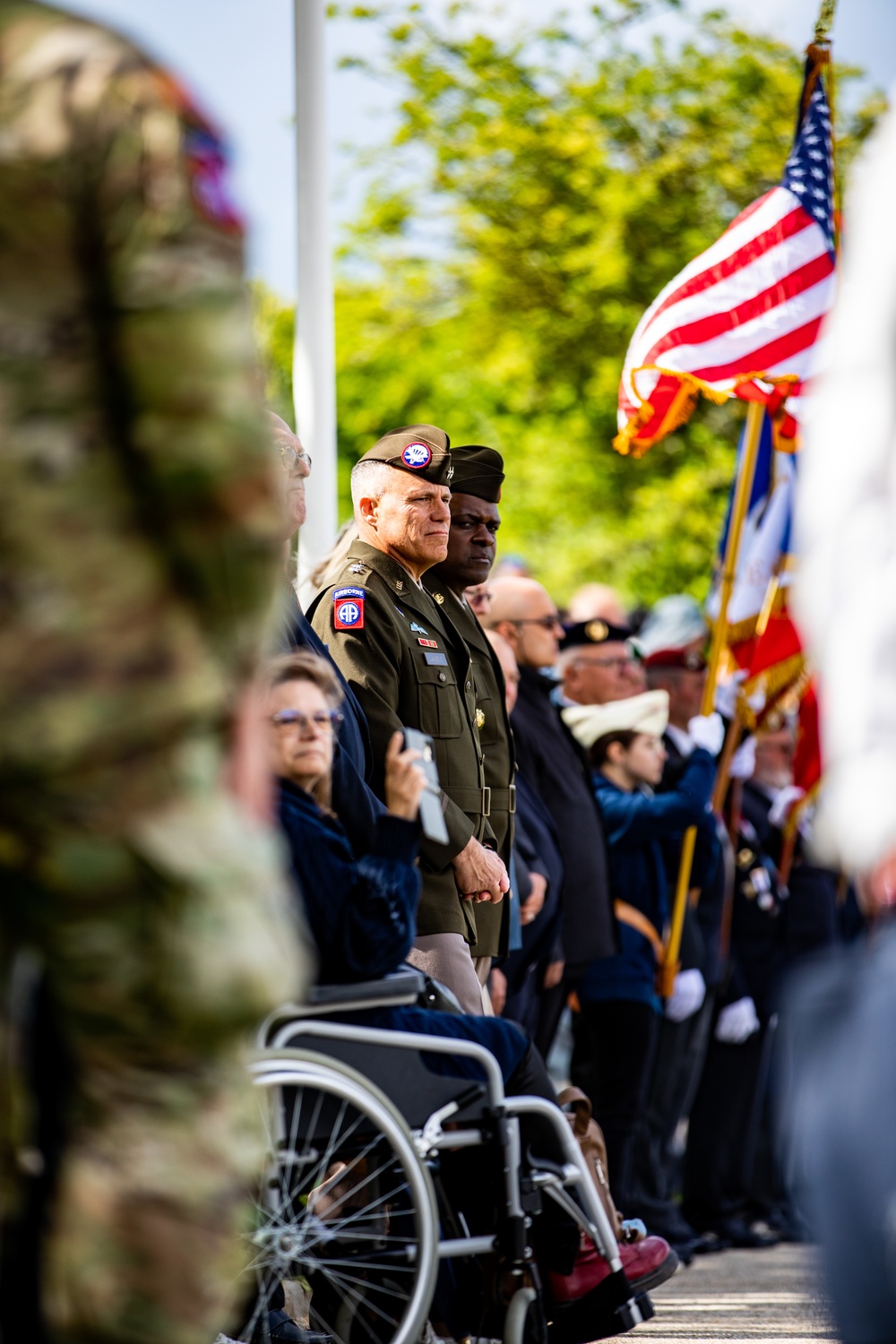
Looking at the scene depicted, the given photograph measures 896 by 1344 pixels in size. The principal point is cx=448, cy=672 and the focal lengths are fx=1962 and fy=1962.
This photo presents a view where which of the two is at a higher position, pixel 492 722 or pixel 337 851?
pixel 337 851

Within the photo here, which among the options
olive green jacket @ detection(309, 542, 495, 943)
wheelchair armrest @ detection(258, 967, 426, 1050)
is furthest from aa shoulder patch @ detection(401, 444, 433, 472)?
wheelchair armrest @ detection(258, 967, 426, 1050)

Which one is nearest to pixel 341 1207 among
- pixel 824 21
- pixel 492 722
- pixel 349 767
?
pixel 349 767

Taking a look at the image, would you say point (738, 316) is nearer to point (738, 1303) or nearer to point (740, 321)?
point (740, 321)

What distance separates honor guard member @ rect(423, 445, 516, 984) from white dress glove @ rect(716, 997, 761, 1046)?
9.67 ft

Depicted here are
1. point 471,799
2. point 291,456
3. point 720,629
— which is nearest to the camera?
point 291,456

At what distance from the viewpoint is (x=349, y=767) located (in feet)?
14.5

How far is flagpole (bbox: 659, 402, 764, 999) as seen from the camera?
772 centimetres

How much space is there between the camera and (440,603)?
6.00 meters

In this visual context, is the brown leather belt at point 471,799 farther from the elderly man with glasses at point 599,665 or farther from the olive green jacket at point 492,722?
the elderly man with glasses at point 599,665

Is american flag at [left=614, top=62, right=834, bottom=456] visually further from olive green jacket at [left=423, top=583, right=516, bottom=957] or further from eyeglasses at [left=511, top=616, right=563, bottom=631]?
olive green jacket at [left=423, top=583, right=516, bottom=957]

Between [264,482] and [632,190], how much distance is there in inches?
646

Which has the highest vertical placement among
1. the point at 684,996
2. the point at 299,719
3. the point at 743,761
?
the point at 299,719

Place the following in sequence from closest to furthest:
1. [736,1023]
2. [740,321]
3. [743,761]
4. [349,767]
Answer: [349,767], [740,321], [736,1023], [743,761]

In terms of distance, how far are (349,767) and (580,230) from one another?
48.6 ft
